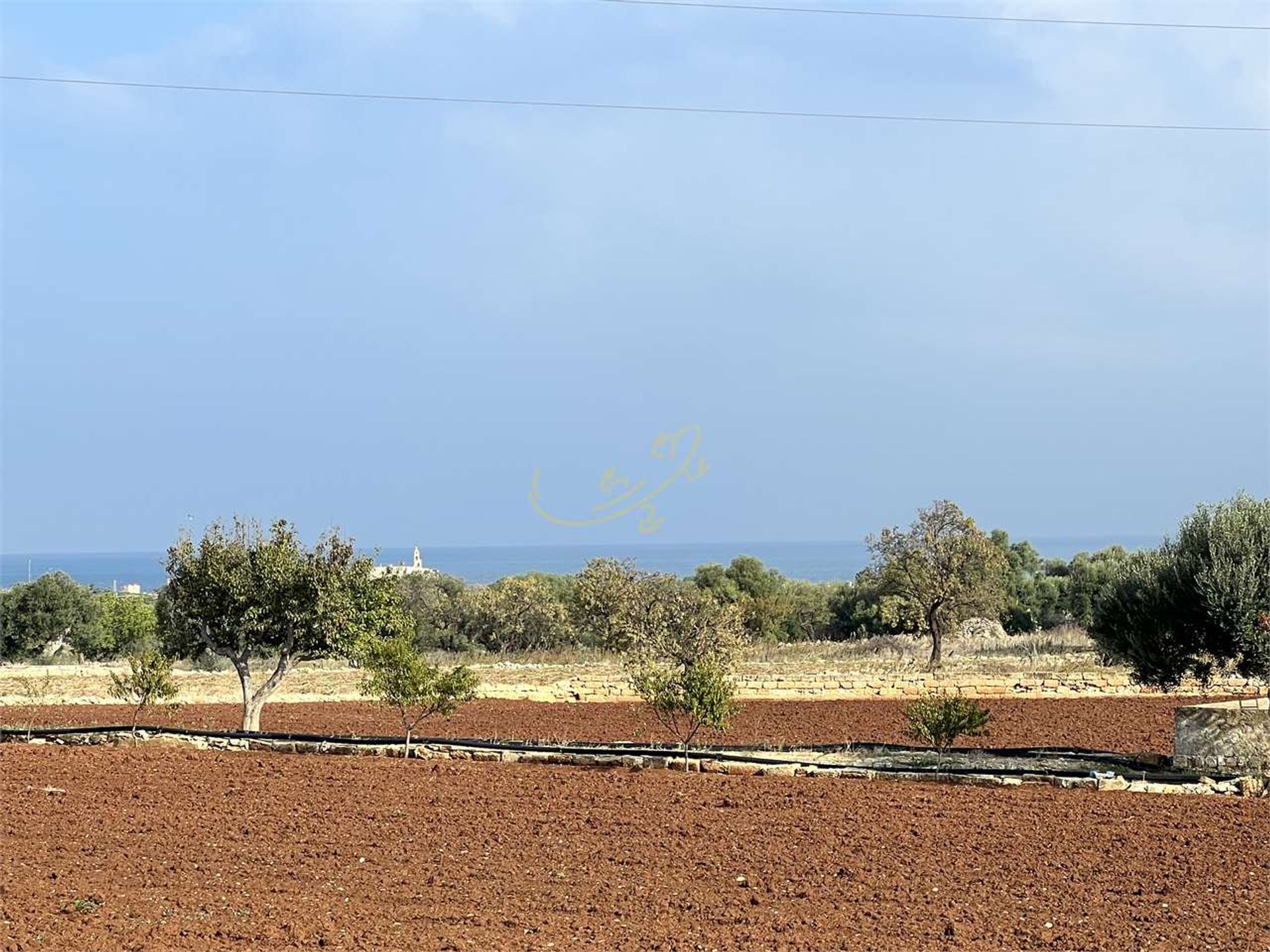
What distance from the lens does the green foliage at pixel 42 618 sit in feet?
144

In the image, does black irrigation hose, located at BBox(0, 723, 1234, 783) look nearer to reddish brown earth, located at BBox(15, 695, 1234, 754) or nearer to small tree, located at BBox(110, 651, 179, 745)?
small tree, located at BBox(110, 651, 179, 745)

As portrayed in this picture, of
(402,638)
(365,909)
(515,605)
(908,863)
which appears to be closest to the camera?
(365,909)

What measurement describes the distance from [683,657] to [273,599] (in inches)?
390

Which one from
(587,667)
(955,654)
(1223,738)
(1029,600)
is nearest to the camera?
(1223,738)

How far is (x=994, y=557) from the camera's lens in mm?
35438

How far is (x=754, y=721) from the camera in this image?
22547 millimetres

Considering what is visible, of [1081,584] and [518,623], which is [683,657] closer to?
[518,623]

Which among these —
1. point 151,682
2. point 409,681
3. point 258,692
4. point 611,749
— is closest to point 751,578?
point 258,692

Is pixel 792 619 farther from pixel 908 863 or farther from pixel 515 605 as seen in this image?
pixel 908 863

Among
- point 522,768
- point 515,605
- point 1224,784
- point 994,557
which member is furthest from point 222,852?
point 515,605

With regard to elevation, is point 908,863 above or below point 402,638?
below

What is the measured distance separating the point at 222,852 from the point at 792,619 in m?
49.5

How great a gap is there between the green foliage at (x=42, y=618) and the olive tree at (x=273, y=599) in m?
27.7

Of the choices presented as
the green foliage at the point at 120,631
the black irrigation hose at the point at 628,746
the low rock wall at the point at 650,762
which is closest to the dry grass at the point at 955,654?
the black irrigation hose at the point at 628,746
